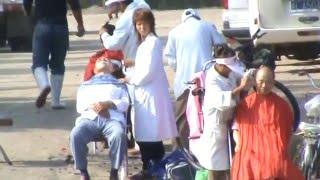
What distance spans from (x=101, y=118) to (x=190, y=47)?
1.37m

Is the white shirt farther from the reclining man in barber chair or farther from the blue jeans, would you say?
the blue jeans

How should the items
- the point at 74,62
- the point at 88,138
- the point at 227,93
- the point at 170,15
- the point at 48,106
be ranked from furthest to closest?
the point at 170,15, the point at 74,62, the point at 48,106, the point at 88,138, the point at 227,93

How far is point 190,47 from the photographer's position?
32.0ft

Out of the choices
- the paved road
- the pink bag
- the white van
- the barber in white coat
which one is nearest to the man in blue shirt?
the paved road

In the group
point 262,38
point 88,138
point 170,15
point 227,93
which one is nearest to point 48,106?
point 262,38

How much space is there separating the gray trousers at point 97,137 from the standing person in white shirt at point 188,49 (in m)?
0.93

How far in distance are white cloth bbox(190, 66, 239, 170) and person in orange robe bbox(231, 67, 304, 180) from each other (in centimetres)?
30

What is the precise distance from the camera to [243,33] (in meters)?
16.8

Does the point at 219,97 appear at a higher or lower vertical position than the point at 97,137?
higher

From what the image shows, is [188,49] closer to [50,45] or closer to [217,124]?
[217,124]

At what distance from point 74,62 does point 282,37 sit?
6.17m

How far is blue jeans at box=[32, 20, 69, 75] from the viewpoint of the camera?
12789 mm

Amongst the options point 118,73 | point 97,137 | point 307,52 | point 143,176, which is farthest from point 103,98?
point 307,52

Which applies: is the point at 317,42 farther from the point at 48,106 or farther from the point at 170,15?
the point at 170,15
